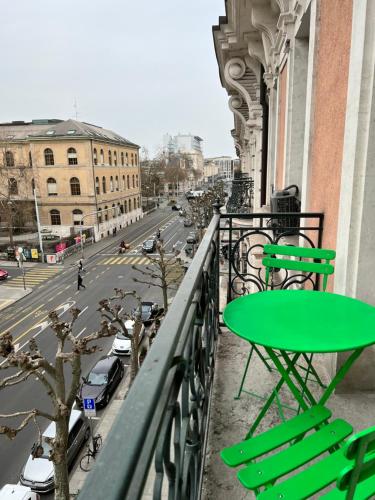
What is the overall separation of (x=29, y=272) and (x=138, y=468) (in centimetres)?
3479

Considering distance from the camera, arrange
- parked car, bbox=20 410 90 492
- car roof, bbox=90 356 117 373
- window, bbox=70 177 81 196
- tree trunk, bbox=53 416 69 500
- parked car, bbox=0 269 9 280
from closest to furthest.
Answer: tree trunk, bbox=53 416 69 500 → parked car, bbox=20 410 90 492 → car roof, bbox=90 356 117 373 → parked car, bbox=0 269 9 280 → window, bbox=70 177 81 196

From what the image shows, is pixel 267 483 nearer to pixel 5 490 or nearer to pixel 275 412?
pixel 275 412

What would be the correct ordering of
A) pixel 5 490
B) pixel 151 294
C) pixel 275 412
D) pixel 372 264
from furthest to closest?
pixel 151 294, pixel 5 490, pixel 275 412, pixel 372 264

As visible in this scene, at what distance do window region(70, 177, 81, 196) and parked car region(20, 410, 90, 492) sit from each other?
3585 cm

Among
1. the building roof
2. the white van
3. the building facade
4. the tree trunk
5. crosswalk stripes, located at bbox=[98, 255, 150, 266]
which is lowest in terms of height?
crosswalk stripes, located at bbox=[98, 255, 150, 266]

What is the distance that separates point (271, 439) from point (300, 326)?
0.63m

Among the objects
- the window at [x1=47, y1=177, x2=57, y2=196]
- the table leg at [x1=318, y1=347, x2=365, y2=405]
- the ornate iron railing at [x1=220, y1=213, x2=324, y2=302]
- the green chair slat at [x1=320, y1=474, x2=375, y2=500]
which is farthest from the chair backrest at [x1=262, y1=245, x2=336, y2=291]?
the window at [x1=47, y1=177, x2=57, y2=196]

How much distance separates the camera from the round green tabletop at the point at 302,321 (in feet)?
6.53

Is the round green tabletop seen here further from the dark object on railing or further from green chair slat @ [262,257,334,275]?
the dark object on railing

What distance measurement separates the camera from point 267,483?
1.59m

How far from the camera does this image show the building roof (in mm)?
43969

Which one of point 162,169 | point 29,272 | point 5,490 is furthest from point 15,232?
point 162,169

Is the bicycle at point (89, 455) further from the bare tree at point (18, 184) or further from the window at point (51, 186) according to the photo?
the window at point (51, 186)

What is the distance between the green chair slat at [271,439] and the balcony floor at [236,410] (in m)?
0.57
